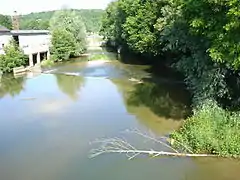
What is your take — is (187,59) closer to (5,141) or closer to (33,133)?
(33,133)

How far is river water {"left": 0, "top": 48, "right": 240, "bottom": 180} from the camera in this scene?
1124 cm

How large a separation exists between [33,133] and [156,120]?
17.6 ft

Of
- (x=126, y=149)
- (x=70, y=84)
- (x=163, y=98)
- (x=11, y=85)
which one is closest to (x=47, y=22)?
(x=11, y=85)

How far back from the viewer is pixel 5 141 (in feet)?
48.4

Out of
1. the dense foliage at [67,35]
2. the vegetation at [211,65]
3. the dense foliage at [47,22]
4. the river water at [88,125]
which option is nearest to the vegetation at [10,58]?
the river water at [88,125]

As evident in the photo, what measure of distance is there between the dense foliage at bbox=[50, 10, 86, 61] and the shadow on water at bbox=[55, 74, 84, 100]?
11.8m

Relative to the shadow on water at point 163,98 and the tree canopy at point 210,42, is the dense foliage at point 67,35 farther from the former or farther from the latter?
the tree canopy at point 210,42

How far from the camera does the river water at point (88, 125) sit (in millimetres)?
11242

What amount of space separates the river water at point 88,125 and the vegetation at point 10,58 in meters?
4.53

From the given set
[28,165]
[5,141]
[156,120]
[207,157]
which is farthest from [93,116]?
[207,157]

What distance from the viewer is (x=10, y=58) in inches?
1379

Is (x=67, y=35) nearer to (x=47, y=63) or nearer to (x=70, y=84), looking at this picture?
(x=47, y=63)

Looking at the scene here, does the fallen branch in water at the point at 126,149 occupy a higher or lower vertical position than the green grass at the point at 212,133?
lower

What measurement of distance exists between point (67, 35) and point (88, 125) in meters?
29.3
